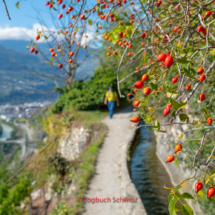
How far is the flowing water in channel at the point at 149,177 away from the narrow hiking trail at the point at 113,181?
0.48 metres

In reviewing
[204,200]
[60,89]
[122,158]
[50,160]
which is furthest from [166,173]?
[60,89]

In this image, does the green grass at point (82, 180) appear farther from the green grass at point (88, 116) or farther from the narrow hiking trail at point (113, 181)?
the green grass at point (88, 116)

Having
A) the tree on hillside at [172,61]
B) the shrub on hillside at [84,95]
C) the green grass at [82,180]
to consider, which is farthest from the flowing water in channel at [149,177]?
the shrub on hillside at [84,95]

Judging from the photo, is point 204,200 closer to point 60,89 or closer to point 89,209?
point 89,209

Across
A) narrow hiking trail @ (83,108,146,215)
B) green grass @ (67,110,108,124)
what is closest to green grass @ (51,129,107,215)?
narrow hiking trail @ (83,108,146,215)

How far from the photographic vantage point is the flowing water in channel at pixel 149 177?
4.05 meters

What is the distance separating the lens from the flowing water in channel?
4.05 m

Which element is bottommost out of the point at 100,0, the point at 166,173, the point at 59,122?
the point at 166,173

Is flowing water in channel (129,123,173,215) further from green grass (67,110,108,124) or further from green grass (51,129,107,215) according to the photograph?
green grass (67,110,108,124)

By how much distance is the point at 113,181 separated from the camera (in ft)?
14.2

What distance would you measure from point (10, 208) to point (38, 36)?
3.40m

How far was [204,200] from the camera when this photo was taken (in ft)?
9.64

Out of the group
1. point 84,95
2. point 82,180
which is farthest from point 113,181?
point 84,95

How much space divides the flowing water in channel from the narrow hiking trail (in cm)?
48
